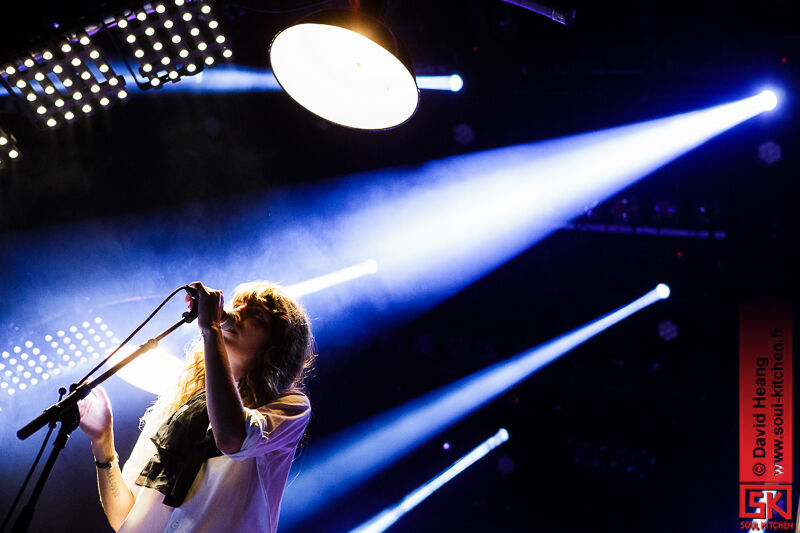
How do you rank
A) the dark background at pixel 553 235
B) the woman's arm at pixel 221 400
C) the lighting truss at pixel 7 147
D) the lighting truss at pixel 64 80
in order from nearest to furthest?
the woman's arm at pixel 221 400 → the lighting truss at pixel 64 80 → the lighting truss at pixel 7 147 → the dark background at pixel 553 235

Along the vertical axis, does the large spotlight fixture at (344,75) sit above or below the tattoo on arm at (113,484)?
above

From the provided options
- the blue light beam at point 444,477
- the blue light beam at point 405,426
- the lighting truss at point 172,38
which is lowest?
the blue light beam at point 444,477

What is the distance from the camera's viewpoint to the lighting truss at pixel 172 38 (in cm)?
272

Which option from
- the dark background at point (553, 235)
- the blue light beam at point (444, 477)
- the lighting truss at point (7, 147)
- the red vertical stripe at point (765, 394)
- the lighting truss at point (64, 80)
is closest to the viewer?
the lighting truss at point (64, 80)

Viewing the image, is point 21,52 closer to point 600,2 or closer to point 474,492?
point 600,2

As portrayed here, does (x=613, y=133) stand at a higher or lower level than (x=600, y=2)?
lower

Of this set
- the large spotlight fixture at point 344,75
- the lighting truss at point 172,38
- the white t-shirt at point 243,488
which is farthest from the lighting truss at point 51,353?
the large spotlight fixture at point 344,75

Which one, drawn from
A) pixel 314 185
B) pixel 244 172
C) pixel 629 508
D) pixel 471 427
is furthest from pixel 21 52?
pixel 629 508

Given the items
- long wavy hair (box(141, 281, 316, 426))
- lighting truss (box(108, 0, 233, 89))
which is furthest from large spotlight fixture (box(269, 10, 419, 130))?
lighting truss (box(108, 0, 233, 89))

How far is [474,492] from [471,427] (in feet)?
2.17

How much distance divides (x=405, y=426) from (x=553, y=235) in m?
2.30

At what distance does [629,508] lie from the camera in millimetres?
5812

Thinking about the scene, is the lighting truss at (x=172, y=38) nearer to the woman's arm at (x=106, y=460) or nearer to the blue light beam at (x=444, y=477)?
the woman's arm at (x=106, y=460)

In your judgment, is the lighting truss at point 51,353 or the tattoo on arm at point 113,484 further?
the lighting truss at point 51,353
